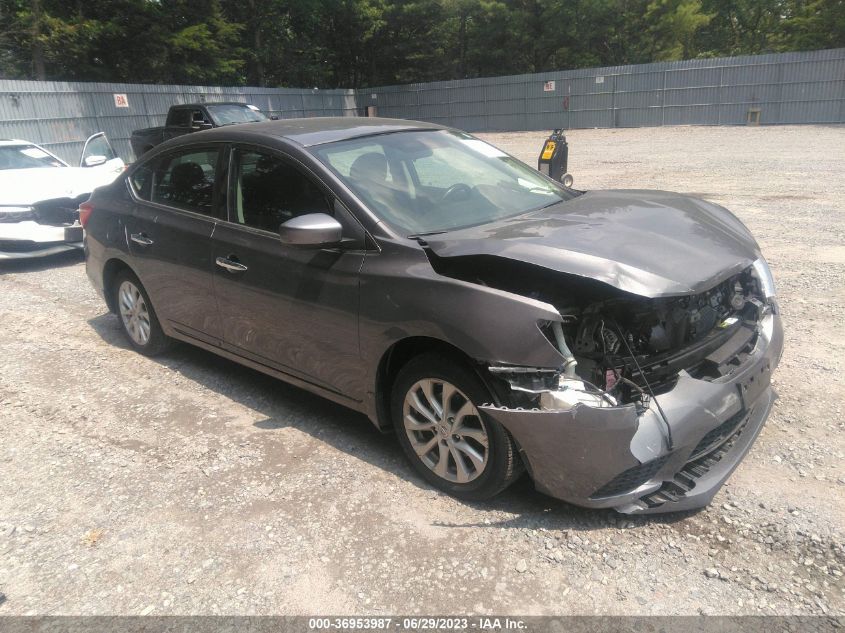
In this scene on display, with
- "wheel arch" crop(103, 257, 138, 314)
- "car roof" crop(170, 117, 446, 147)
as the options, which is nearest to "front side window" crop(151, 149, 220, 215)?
"car roof" crop(170, 117, 446, 147)

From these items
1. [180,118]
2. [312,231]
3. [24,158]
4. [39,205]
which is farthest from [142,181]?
[180,118]

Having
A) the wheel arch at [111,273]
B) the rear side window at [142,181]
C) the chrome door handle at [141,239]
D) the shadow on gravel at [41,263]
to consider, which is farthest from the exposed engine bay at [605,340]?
the shadow on gravel at [41,263]

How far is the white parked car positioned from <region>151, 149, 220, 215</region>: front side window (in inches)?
152

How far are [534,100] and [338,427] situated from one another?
101 ft

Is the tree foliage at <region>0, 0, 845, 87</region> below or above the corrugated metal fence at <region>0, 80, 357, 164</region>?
above

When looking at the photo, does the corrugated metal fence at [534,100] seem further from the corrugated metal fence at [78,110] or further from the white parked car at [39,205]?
the white parked car at [39,205]

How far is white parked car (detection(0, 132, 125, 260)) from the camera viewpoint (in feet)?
26.1

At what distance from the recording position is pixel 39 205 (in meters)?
8.09

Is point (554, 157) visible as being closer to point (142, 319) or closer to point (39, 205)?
point (142, 319)

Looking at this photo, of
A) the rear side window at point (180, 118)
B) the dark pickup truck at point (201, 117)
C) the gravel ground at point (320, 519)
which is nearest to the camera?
the gravel ground at point (320, 519)

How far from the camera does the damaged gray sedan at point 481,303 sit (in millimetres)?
2727

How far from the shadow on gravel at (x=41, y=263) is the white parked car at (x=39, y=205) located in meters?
0.36

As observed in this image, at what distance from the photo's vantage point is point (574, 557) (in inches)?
108

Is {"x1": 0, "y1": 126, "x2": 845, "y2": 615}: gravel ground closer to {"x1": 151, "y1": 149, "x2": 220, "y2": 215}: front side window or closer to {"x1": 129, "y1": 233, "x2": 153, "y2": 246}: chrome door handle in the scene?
{"x1": 129, "y1": 233, "x2": 153, "y2": 246}: chrome door handle
